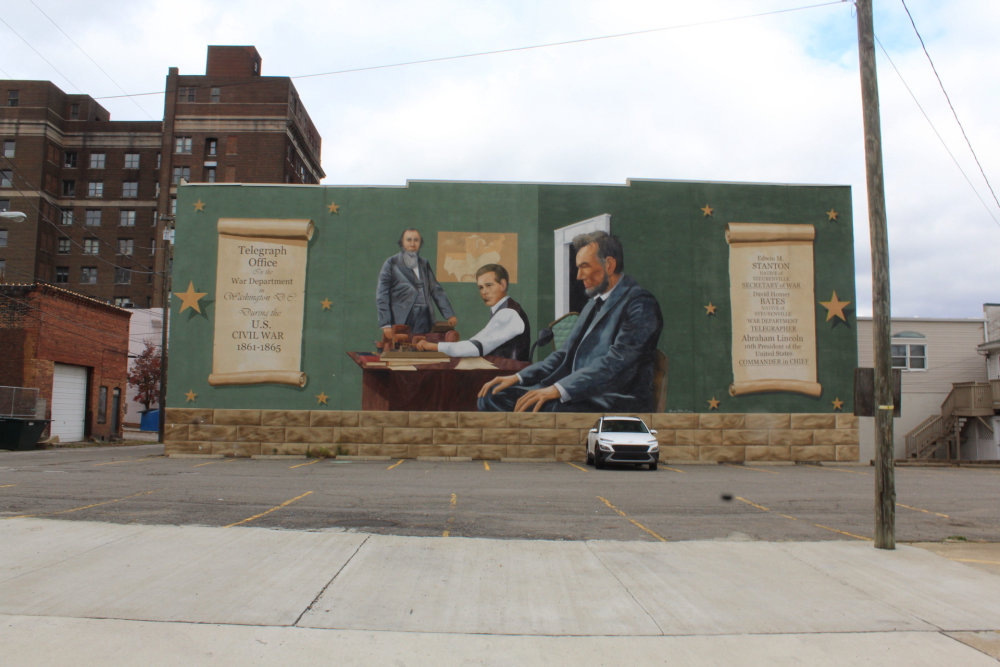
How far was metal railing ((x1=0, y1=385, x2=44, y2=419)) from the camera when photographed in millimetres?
31641

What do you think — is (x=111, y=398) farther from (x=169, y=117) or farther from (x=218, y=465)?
(x=169, y=117)

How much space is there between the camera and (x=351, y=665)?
5508 millimetres

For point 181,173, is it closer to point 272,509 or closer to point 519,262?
point 519,262

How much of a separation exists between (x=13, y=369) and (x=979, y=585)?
38447 millimetres

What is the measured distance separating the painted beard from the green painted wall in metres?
1.08

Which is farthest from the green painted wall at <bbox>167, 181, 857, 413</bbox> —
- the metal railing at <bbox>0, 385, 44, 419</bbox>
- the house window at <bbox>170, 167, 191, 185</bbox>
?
the house window at <bbox>170, 167, 191, 185</bbox>

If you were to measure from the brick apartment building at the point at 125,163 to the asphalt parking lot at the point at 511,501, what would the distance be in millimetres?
62386

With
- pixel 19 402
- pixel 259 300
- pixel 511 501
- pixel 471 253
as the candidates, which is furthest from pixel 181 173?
Answer: pixel 511 501

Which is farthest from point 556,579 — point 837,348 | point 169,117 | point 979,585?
point 169,117

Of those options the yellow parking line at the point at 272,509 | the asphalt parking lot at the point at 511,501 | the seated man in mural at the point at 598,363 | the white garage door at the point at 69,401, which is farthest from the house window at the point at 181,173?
the yellow parking line at the point at 272,509

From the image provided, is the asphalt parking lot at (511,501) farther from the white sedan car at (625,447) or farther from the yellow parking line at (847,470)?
the yellow parking line at (847,470)

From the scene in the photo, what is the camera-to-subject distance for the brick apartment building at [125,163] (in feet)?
252

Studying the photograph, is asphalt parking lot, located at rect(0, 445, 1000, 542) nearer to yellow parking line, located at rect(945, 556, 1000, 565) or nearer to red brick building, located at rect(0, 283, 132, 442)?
yellow parking line, located at rect(945, 556, 1000, 565)

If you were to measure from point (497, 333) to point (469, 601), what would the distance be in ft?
59.2
